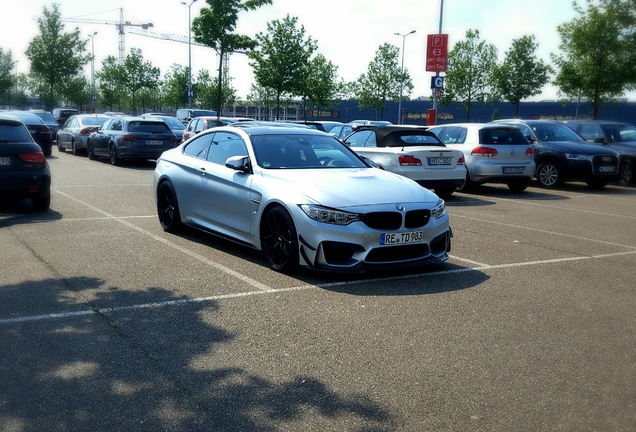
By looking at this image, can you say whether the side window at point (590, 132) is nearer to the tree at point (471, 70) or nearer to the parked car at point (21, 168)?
the parked car at point (21, 168)

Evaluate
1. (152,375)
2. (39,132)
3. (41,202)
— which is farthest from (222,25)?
(152,375)

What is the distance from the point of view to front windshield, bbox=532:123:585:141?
1909 centimetres

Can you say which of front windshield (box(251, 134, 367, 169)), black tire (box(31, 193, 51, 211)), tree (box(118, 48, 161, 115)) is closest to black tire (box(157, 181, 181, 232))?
front windshield (box(251, 134, 367, 169))

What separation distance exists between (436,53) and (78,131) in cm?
1466

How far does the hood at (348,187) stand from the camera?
706 cm

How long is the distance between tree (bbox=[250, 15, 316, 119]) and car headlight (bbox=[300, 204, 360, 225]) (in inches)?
1281

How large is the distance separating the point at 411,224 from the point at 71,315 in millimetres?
3379

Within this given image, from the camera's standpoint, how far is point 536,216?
41.0 feet

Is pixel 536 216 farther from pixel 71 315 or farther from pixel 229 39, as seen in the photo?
pixel 229 39

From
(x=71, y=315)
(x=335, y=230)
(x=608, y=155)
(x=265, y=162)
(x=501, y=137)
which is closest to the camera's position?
(x=71, y=315)

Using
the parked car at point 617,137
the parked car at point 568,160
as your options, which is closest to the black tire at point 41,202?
the parked car at point 568,160

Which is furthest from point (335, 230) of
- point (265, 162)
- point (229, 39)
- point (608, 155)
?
point (229, 39)

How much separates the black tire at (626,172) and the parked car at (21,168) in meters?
15.5

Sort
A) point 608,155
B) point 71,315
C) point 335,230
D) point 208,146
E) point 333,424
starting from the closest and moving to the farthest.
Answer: point 333,424
point 71,315
point 335,230
point 208,146
point 608,155
